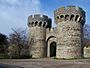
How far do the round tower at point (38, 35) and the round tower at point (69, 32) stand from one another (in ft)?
20.1

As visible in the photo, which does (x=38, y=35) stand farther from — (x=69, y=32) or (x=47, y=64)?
(x=47, y=64)

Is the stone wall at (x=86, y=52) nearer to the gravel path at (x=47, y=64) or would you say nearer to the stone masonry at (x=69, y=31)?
the stone masonry at (x=69, y=31)

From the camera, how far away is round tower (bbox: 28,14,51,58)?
134 feet

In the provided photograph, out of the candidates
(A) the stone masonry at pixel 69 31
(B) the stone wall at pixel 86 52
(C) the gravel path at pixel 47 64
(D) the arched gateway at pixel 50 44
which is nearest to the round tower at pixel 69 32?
(A) the stone masonry at pixel 69 31

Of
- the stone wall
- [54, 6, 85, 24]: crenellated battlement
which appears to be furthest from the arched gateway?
[54, 6, 85, 24]: crenellated battlement

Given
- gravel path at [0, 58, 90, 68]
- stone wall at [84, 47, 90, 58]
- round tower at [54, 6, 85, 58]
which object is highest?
round tower at [54, 6, 85, 58]

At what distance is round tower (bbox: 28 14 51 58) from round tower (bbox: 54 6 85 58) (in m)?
6.12

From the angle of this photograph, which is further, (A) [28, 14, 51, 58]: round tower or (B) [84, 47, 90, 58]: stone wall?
(A) [28, 14, 51, 58]: round tower

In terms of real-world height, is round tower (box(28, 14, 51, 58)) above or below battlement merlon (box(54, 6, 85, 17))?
below

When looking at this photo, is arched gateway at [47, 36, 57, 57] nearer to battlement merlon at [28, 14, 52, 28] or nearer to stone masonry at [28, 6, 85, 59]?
battlement merlon at [28, 14, 52, 28]

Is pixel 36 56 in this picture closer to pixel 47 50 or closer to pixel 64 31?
pixel 47 50

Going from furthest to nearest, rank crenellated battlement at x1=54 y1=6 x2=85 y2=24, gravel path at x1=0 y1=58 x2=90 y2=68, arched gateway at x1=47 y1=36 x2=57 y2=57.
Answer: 1. arched gateway at x1=47 y1=36 x2=57 y2=57
2. crenellated battlement at x1=54 y1=6 x2=85 y2=24
3. gravel path at x1=0 y1=58 x2=90 y2=68

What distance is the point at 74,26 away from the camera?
3462 cm

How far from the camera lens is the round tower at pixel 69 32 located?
1339 inches
